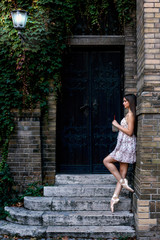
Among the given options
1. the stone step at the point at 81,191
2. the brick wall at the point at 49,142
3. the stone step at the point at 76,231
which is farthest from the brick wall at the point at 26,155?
the stone step at the point at 76,231

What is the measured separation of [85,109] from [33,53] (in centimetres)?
169

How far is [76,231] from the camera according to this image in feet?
14.9

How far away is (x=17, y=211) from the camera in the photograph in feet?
16.6

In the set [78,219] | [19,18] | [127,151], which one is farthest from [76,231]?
[19,18]

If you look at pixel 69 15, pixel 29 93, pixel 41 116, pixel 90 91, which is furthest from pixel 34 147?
pixel 69 15

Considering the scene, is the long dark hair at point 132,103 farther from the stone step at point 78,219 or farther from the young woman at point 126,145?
the stone step at point 78,219

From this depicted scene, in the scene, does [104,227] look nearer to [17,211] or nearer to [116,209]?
[116,209]

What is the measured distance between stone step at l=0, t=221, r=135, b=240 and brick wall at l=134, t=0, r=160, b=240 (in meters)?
0.31

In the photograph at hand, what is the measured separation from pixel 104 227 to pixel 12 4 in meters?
4.87

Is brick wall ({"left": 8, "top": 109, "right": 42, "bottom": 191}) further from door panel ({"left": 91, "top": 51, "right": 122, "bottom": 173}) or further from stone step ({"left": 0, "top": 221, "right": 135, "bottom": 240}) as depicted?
door panel ({"left": 91, "top": 51, "right": 122, "bottom": 173})

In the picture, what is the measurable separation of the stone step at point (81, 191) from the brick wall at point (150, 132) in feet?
3.10

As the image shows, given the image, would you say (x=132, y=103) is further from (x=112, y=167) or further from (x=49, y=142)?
(x=49, y=142)

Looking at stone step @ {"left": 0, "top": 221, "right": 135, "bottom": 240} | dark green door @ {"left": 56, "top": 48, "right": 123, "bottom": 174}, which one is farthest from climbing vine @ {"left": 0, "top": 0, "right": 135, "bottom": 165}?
stone step @ {"left": 0, "top": 221, "right": 135, "bottom": 240}

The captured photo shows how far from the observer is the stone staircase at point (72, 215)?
179 inches
